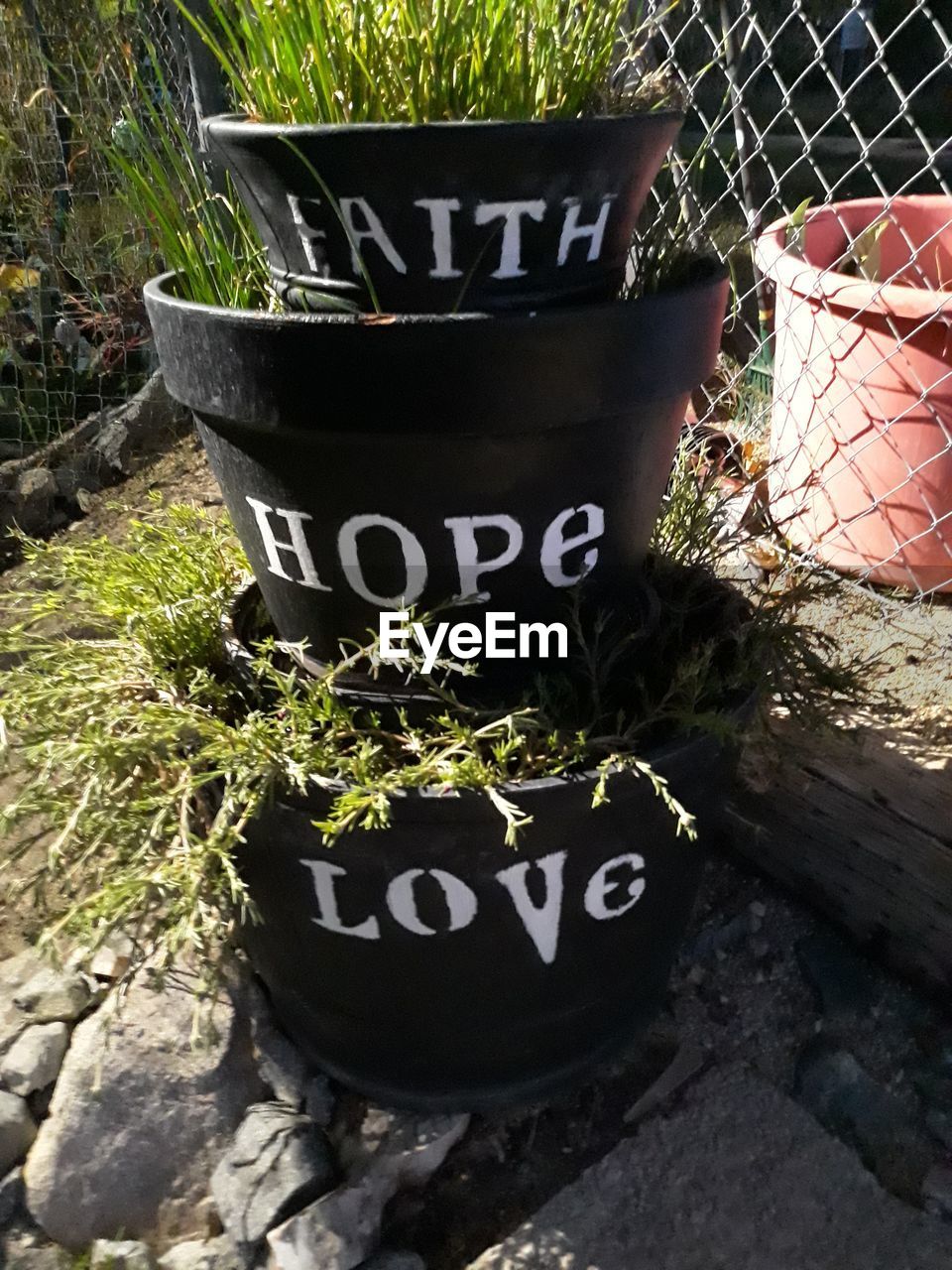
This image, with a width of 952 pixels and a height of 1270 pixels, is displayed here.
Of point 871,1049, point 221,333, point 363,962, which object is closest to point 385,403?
point 221,333

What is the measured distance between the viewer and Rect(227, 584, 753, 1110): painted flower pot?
3.61 feet

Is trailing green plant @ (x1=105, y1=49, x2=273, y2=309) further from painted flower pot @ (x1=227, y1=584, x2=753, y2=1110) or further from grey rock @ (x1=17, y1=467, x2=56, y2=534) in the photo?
grey rock @ (x1=17, y1=467, x2=56, y2=534)

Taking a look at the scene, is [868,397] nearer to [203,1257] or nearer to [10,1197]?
[203,1257]

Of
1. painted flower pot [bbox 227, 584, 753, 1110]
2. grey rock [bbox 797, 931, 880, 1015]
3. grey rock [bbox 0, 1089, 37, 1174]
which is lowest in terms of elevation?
grey rock [bbox 797, 931, 880, 1015]

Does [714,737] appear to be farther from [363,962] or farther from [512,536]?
[363,962]

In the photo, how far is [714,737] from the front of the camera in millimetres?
1149

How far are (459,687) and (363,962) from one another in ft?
1.24

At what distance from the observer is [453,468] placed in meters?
0.97

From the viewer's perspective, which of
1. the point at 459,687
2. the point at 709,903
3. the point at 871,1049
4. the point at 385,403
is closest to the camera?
the point at 385,403

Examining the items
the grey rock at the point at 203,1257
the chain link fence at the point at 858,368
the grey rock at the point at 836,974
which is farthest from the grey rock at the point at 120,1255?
the chain link fence at the point at 858,368

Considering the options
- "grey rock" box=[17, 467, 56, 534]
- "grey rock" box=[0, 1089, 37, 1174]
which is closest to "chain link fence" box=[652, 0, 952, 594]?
"grey rock" box=[0, 1089, 37, 1174]

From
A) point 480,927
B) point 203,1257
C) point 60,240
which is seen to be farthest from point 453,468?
point 60,240

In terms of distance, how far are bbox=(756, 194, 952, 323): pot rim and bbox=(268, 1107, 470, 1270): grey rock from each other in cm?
157

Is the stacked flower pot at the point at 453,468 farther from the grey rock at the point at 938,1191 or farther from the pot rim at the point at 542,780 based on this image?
the grey rock at the point at 938,1191
